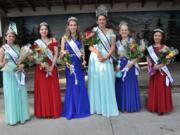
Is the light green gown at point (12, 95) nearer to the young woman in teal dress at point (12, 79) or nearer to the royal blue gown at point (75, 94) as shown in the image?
the young woman in teal dress at point (12, 79)

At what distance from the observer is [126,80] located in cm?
664

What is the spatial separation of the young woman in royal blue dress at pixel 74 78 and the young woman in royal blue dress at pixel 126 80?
2.25 feet

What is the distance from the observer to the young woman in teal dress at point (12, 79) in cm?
609

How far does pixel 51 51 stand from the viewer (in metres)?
6.32

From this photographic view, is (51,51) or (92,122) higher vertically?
(51,51)

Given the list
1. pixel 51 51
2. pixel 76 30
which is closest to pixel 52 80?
pixel 51 51

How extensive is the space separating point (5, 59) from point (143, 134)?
2572 mm

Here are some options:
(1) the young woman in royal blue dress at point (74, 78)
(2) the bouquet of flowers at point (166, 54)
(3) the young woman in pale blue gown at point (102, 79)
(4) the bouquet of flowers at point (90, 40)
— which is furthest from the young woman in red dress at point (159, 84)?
(1) the young woman in royal blue dress at point (74, 78)

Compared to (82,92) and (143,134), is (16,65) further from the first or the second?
(143,134)

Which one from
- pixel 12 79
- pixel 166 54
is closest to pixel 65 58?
pixel 12 79

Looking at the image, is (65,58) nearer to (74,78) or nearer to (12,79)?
(74,78)

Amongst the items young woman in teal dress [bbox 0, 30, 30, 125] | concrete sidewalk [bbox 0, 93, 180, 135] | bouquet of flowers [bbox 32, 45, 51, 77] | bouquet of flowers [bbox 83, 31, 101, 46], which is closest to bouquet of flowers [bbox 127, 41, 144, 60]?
bouquet of flowers [bbox 83, 31, 101, 46]

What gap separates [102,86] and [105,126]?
0.88 m

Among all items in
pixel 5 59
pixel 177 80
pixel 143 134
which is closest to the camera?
pixel 143 134
